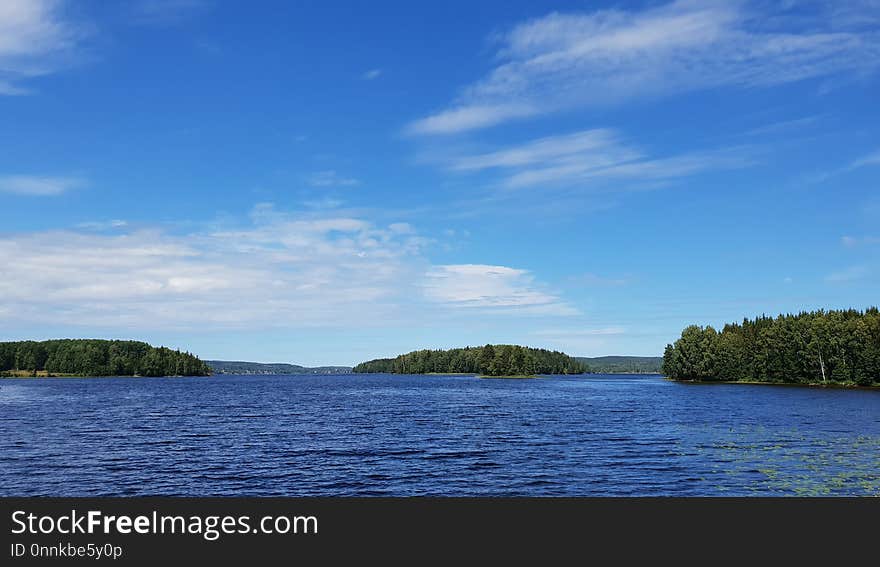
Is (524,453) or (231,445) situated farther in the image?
(231,445)

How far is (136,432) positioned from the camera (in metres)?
79.6
